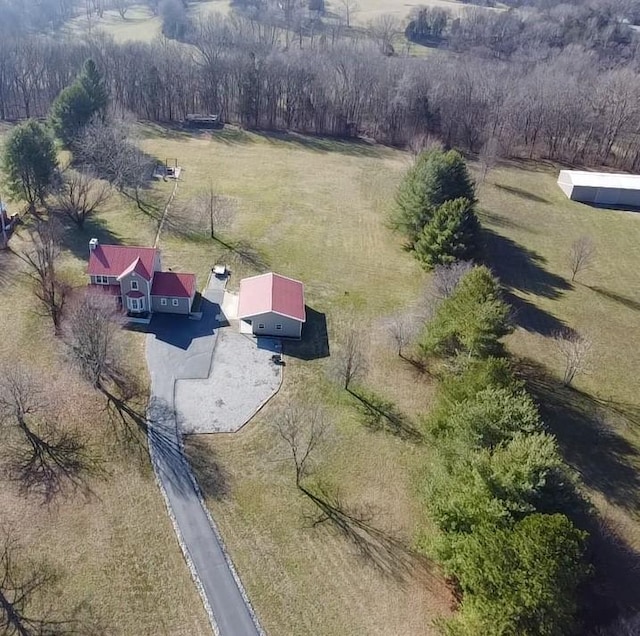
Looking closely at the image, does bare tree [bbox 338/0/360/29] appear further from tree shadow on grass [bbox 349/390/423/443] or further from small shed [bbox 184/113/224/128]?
tree shadow on grass [bbox 349/390/423/443]

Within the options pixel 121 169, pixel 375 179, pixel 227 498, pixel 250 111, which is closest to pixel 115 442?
pixel 227 498

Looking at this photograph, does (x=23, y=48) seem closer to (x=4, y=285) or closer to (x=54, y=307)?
(x=4, y=285)

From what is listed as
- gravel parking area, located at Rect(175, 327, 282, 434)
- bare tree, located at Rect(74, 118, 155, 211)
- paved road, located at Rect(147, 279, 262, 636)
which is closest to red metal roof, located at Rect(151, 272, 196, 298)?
paved road, located at Rect(147, 279, 262, 636)

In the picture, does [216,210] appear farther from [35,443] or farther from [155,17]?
[155,17]

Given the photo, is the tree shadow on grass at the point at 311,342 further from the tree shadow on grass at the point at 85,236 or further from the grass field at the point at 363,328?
the tree shadow on grass at the point at 85,236

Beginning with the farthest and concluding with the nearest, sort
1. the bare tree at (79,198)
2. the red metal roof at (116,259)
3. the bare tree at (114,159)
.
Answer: the bare tree at (114,159) < the bare tree at (79,198) < the red metal roof at (116,259)

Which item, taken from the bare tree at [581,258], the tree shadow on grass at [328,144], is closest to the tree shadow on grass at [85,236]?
the tree shadow on grass at [328,144]
